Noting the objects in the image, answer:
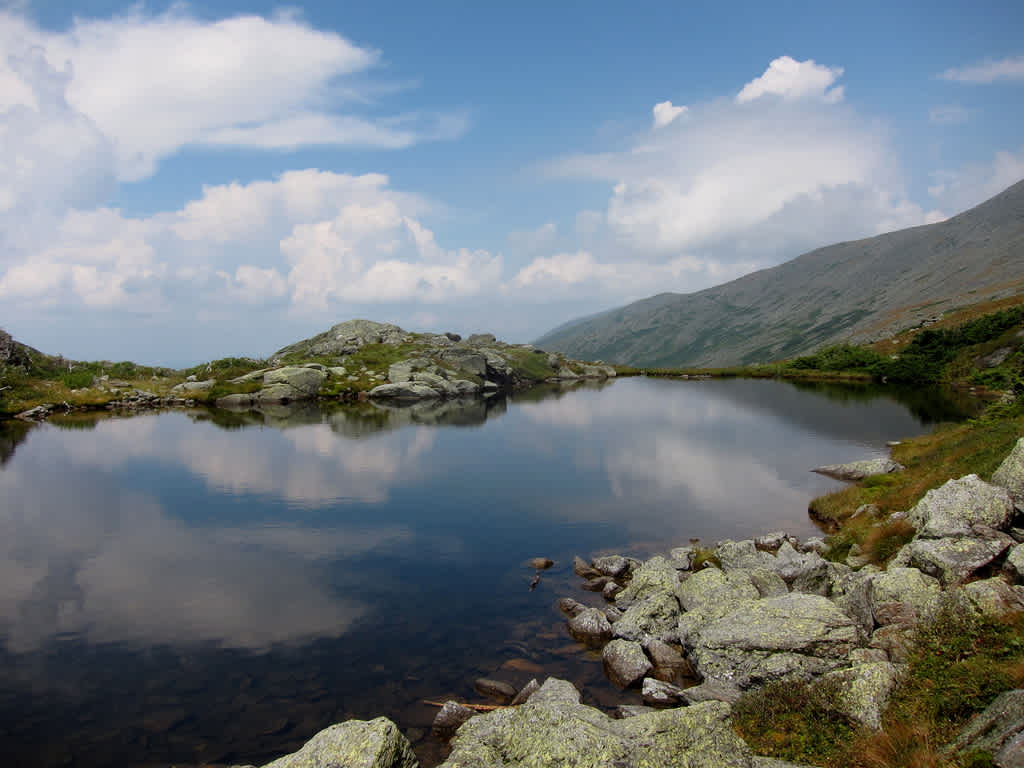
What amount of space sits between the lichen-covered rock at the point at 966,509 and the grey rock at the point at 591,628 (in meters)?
13.5

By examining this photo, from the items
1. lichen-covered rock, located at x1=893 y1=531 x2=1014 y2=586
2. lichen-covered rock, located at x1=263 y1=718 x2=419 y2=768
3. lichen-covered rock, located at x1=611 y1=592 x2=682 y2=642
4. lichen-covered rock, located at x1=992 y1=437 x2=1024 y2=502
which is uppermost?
lichen-covered rock, located at x1=992 y1=437 x2=1024 y2=502

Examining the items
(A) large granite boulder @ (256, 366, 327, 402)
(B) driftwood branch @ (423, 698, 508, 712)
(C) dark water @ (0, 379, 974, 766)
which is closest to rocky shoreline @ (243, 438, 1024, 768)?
(B) driftwood branch @ (423, 698, 508, 712)

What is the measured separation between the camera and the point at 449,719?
59.3 feet

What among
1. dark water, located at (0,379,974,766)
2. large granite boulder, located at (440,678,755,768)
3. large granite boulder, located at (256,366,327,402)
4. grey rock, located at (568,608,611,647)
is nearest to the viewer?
large granite boulder, located at (440,678,755,768)

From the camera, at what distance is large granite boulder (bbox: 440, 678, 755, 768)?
12969 mm

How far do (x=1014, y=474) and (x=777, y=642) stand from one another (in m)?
14.0

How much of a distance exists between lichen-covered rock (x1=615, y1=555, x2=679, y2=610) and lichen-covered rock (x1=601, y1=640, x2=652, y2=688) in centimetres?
436

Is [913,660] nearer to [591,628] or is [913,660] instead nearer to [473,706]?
[591,628]

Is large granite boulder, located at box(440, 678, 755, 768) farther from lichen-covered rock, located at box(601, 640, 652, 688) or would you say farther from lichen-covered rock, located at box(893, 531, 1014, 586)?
lichen-covered rock, located at box(893, 531, 1014, 586)

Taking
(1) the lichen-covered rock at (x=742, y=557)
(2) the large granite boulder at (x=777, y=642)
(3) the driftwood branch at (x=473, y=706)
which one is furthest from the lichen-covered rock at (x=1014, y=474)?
(3) the driftwood branch at (x=473, y=706)

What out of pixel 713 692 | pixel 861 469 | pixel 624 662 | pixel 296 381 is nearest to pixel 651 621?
pixel 624 662

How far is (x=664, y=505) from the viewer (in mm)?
44031

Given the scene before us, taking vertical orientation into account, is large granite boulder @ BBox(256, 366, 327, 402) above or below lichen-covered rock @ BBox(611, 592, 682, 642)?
above

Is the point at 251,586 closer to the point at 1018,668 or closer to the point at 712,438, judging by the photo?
the point at 1018,668
